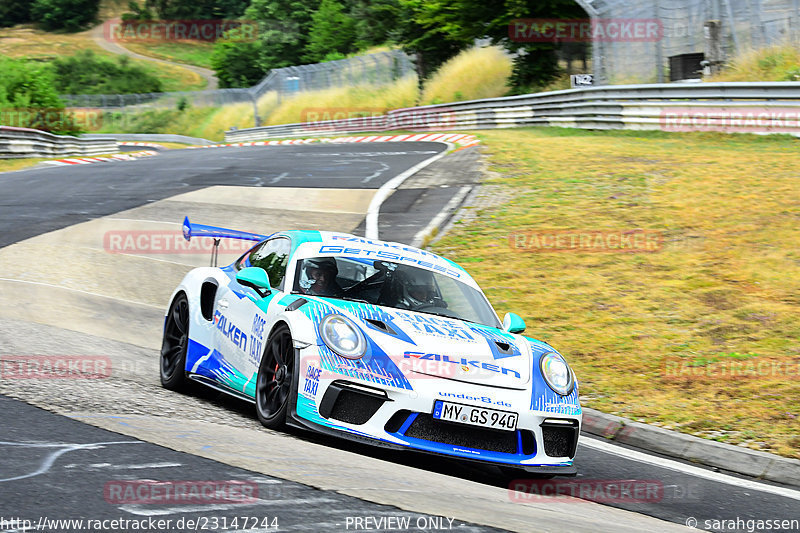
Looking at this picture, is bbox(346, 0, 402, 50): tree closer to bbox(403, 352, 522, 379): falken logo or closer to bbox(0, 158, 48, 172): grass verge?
bbox(0, 158, 48, 172): grass verge

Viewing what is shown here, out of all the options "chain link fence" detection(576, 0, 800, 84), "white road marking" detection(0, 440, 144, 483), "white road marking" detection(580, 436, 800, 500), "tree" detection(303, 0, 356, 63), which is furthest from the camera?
"tree" detection(303, 0, 356, 63)

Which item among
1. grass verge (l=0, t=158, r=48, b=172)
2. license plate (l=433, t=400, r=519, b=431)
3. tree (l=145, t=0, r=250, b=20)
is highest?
tree (l=145, t=0, r=250, b=20)

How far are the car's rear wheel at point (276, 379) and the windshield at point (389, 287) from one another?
542 mm

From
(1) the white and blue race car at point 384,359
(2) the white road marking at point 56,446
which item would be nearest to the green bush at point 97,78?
(1) the white and blue race car at point 384,359

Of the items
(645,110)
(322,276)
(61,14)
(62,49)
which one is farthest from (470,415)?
(61,14)

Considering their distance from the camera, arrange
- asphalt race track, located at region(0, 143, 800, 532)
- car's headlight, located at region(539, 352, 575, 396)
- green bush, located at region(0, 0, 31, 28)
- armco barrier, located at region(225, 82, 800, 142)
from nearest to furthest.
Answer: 1. asphalt race track, located at region(0, 143, 800, 532)
2. car's headlight, located at region(539, 352, 575, 396)
3. armco barrier, located at region(225, 82, 800, 142)
4. green bush, located at region(0, 0, 31, 28)

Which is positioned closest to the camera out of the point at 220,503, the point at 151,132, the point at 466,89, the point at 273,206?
the point at 220,503

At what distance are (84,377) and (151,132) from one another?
7347 cm

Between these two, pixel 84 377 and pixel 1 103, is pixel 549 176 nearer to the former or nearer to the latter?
pixel 84 377

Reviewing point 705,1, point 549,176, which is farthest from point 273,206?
point 705,1

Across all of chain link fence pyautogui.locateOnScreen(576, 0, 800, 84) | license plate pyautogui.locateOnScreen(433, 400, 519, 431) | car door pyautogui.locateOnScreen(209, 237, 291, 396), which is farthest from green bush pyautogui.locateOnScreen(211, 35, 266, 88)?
license plate pyautogui.locateOnScreen(433, 400, 519, 431)

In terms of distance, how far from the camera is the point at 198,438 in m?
5.25

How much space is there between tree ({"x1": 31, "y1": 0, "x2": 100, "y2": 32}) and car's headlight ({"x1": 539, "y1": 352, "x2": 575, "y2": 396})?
423 ft

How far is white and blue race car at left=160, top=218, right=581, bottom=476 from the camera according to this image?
5605mm
